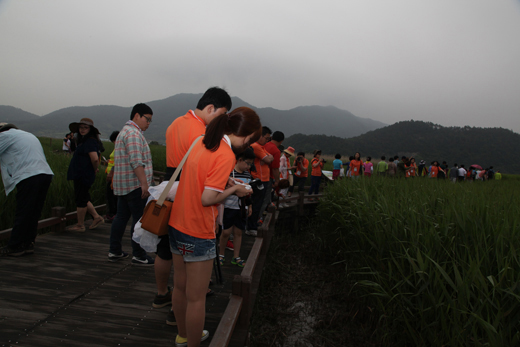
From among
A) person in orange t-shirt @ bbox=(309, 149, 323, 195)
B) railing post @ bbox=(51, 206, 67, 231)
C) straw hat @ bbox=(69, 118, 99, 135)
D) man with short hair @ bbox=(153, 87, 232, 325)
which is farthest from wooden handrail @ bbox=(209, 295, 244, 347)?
person in orange t-shirt @ bbox=(309, 149, 323, 195)

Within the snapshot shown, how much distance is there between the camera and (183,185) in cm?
172

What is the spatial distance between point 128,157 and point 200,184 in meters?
1.95

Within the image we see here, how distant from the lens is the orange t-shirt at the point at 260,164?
438cm

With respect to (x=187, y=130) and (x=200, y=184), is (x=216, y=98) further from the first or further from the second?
(x=200, y=184)

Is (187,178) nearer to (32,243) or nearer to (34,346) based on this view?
(34,346)

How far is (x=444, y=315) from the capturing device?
7.33 ft

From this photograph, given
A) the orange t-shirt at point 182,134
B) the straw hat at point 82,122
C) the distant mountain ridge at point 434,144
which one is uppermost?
the distant mountain ridge at point 434,144

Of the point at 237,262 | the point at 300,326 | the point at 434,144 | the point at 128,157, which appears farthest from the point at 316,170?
the point at 434,144

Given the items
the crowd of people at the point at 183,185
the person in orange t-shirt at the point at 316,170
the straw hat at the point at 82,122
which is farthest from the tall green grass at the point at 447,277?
the person in orange t-shirt at the point at 316,170

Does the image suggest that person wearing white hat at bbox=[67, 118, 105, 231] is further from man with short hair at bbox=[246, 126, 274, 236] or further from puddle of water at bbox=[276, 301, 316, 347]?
puddle of water at bbox=[276, 301, 316, 347]

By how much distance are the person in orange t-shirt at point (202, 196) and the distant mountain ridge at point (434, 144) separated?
64.8 meters

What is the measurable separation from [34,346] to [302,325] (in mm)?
2908

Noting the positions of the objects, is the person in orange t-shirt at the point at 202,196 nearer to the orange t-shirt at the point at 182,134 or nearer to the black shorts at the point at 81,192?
the orange t-shirt at the point at 182,134

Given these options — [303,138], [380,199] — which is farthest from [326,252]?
[303,138]
